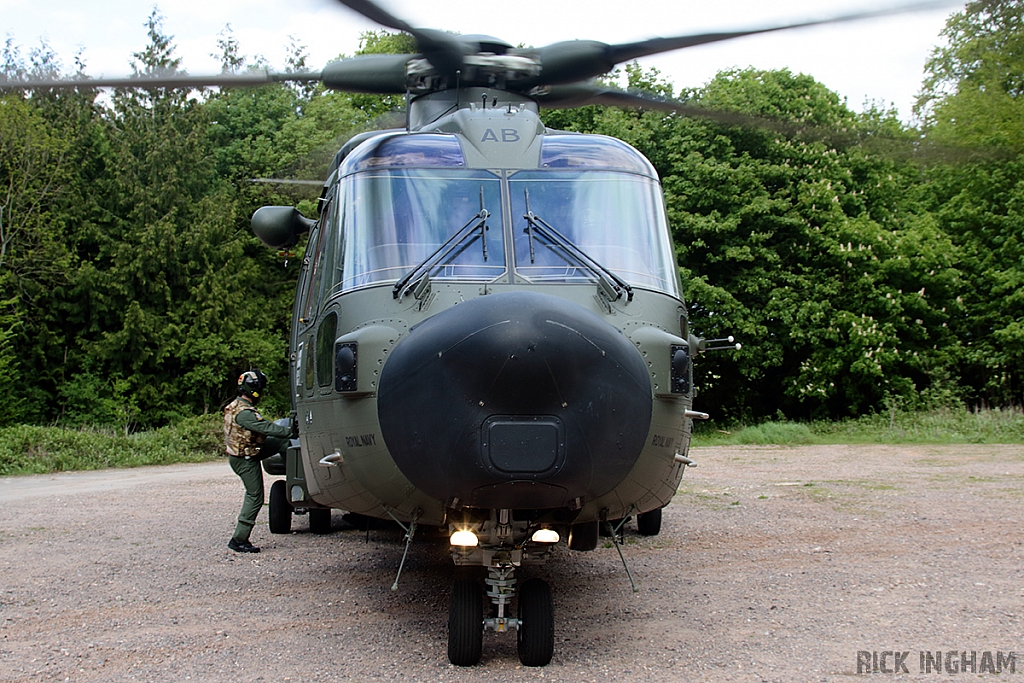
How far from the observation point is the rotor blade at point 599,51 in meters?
4.88

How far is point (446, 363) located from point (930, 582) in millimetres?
4681

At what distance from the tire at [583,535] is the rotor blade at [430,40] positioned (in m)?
2.79

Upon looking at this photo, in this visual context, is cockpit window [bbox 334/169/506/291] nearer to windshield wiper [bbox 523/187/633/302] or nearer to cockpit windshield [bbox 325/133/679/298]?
cockpit windshield [bbox 325/133/679/298]

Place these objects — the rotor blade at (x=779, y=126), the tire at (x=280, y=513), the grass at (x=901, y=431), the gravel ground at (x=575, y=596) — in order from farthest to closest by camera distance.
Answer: the grass at (x=901, y=431) < the tire at (x=280, y=513) < the gravel ground at (x=575, y=596) < the rotor blade at (x=779, y=126)

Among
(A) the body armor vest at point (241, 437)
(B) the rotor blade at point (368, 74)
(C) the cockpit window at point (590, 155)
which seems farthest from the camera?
(A) the body armor vest at point (241, 437)

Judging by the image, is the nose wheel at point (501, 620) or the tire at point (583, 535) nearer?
the nose wheel at point (501, 620)

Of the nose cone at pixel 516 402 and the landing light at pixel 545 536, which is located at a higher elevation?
the nose cone at pixel 516 402

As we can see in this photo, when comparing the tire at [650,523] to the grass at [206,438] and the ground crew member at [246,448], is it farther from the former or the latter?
the grass at [206,438]

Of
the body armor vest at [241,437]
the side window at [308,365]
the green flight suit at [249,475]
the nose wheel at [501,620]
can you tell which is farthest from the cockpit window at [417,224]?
the body armor vest at [241,437]

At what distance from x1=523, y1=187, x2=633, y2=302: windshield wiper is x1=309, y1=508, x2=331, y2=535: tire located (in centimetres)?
484

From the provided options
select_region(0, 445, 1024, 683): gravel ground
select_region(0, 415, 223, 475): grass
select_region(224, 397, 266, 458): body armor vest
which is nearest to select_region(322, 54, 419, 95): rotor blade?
select_region(224, 397, 266, 458): body armor vest

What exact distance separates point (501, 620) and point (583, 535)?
0.76 m

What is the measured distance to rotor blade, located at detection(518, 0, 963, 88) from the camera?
4.88 metres

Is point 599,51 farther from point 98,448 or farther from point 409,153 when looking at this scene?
point 98,448
